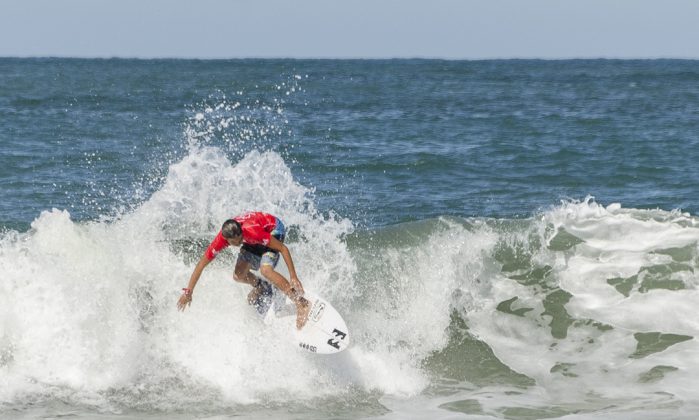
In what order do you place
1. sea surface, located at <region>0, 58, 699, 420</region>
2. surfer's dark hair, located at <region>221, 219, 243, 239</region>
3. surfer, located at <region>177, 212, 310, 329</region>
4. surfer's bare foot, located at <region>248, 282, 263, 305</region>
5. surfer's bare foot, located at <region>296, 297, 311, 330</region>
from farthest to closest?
surfer's bare foot, located at <region>248, 282, 263, 305</region>
surfer's bare foot, located at <region>296, 297, 311, 330</region>
sea surface, located at <region>0, 58, 699, 420</region>
surfer, located at <region>177, 212, 310, 329</region>
surfer's dark hair, located at <region>221, 219, 243, 239</region>

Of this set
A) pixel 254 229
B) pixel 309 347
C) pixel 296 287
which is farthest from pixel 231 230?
pixel 309 347

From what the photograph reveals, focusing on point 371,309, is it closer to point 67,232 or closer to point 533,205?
point 67,232

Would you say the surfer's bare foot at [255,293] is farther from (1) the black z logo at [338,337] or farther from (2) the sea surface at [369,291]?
(1) the black z logo at [338,337]

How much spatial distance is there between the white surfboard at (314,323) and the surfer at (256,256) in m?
0.09

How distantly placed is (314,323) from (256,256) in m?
0.92

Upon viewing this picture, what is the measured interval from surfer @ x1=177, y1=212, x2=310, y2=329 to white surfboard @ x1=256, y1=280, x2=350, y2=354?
9cm

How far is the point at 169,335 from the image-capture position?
10211mm

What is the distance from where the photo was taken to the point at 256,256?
9859mm

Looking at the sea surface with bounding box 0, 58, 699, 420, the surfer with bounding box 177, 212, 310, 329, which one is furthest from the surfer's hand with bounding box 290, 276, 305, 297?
the sea surface with bounding box 0, 58, 699, 420

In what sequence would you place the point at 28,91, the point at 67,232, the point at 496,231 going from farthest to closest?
1. the point at 28,91
2. the point at 496,231
3. the point at 67,232

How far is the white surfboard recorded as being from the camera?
954 centimetres

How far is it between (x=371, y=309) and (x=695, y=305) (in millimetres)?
3912

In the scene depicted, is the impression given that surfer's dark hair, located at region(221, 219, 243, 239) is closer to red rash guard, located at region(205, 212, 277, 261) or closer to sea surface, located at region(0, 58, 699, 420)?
red rash guard, located at region(205, 212, 277, 261)

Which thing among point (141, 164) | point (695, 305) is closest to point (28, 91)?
point (141, 164)
